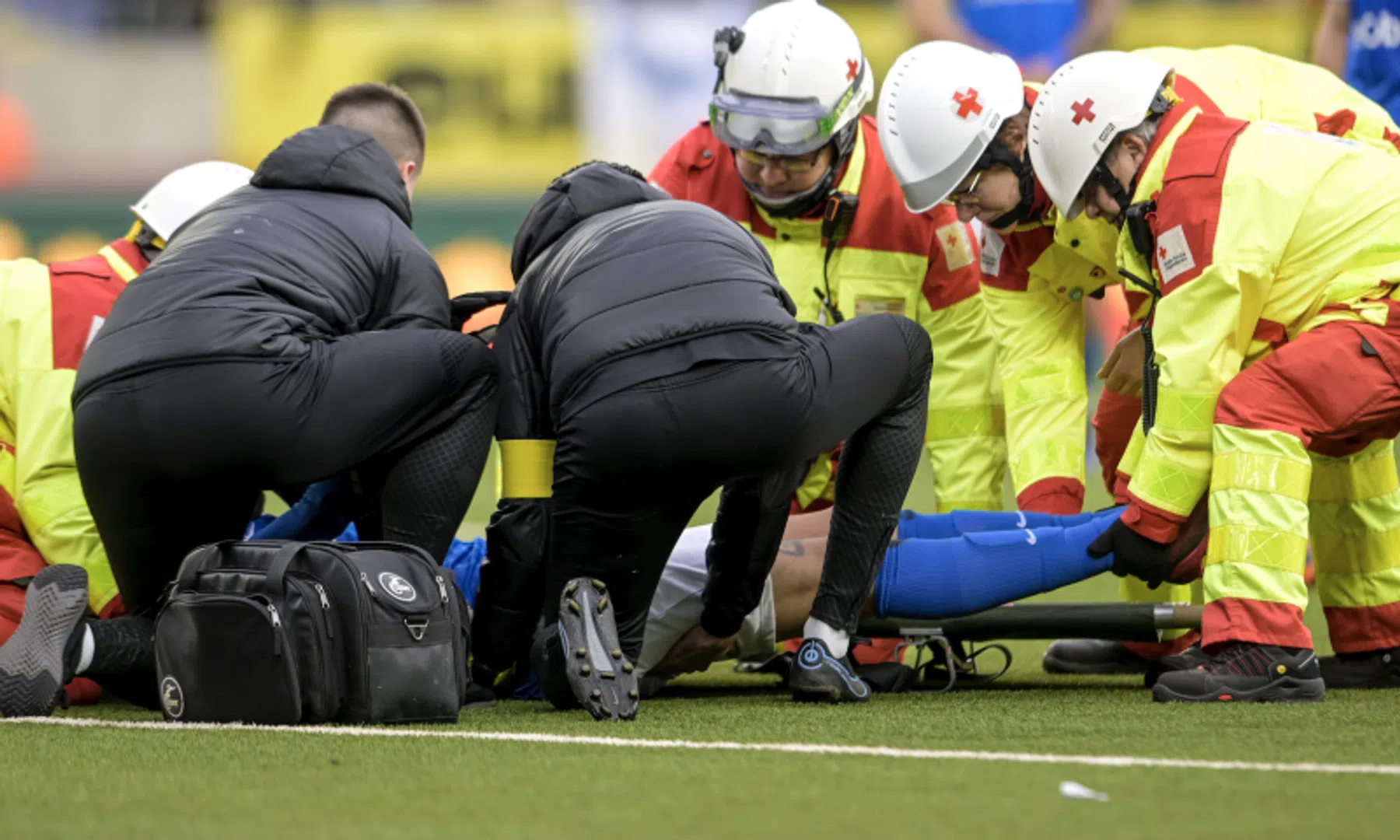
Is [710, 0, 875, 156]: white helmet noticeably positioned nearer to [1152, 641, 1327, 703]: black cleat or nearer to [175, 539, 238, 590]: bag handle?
[1152, 641, 1327, 703]: black cleat

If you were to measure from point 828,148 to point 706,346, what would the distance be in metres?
1.88

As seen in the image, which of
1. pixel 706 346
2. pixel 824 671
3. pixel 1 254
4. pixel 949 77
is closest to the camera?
pixel 706 346

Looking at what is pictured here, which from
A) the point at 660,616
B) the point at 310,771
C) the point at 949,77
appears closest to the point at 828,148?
the point at 949,77

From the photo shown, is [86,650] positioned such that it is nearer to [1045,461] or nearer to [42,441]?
[42,441]

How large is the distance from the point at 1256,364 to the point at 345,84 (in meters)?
12.9

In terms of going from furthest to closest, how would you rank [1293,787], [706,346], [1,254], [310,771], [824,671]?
[1,254] → [824,671] → [706,346] → [310,771] → [1293,787]

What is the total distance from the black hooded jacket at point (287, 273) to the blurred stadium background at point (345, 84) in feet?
37.0

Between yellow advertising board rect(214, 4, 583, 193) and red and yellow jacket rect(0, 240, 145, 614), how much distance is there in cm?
1135

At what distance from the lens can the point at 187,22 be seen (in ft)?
53.9

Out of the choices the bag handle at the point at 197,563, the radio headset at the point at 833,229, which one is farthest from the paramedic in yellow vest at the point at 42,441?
the radio headset at the point at 833,229

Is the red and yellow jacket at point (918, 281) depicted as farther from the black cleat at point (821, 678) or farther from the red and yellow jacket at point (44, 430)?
the red and yellow jacket at point (44, 430)

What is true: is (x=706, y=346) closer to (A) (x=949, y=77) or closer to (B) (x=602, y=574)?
(B) (x=602, y=574)

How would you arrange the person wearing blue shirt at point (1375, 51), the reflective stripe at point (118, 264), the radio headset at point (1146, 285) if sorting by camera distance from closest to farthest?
1. the radio headset at point (1146, 285)
2. the reflective stripe at point (118, 264)
3. the person wearing blue shirt at point (1375, 51)

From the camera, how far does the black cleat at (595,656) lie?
168 inches
